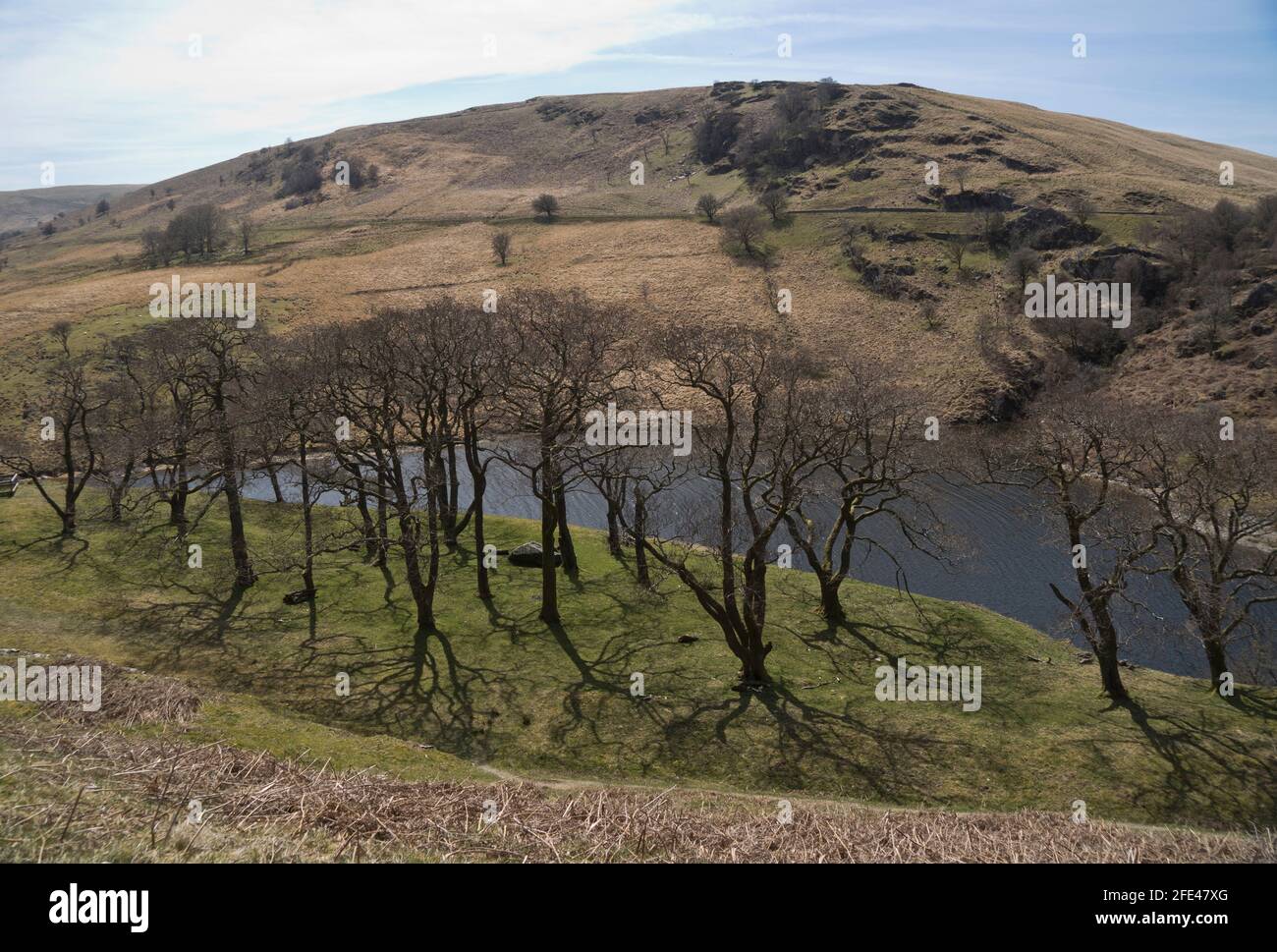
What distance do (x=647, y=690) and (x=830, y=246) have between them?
104m

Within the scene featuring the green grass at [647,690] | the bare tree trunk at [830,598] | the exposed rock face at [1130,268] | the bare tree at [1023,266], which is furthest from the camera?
the bare tree at [1023,266]

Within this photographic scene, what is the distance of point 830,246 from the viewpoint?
119625mm

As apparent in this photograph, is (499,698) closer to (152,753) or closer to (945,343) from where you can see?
(152,753)

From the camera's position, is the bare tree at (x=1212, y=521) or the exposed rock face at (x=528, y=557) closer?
the bare tree at (x=1212, y=521)

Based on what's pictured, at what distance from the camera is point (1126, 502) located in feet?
190

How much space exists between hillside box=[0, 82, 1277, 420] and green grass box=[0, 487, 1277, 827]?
2118 inches

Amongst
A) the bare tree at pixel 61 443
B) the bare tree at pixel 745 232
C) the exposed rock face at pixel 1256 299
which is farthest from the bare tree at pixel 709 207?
the bare tree at pixel 61 443

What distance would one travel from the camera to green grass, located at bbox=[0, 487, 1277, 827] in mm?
23438

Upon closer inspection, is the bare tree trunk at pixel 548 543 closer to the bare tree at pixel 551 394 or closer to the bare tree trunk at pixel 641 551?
the bare tree at pixel 551 394

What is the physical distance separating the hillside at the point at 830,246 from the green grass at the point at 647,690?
53.8 meters

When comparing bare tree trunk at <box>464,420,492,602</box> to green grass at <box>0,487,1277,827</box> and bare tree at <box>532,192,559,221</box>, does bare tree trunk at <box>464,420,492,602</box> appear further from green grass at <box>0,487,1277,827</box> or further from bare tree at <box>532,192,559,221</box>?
bare tree at <box>532,192,559,221</box>

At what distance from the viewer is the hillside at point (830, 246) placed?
8719 centimetres

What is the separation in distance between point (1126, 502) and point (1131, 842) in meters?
54.3
